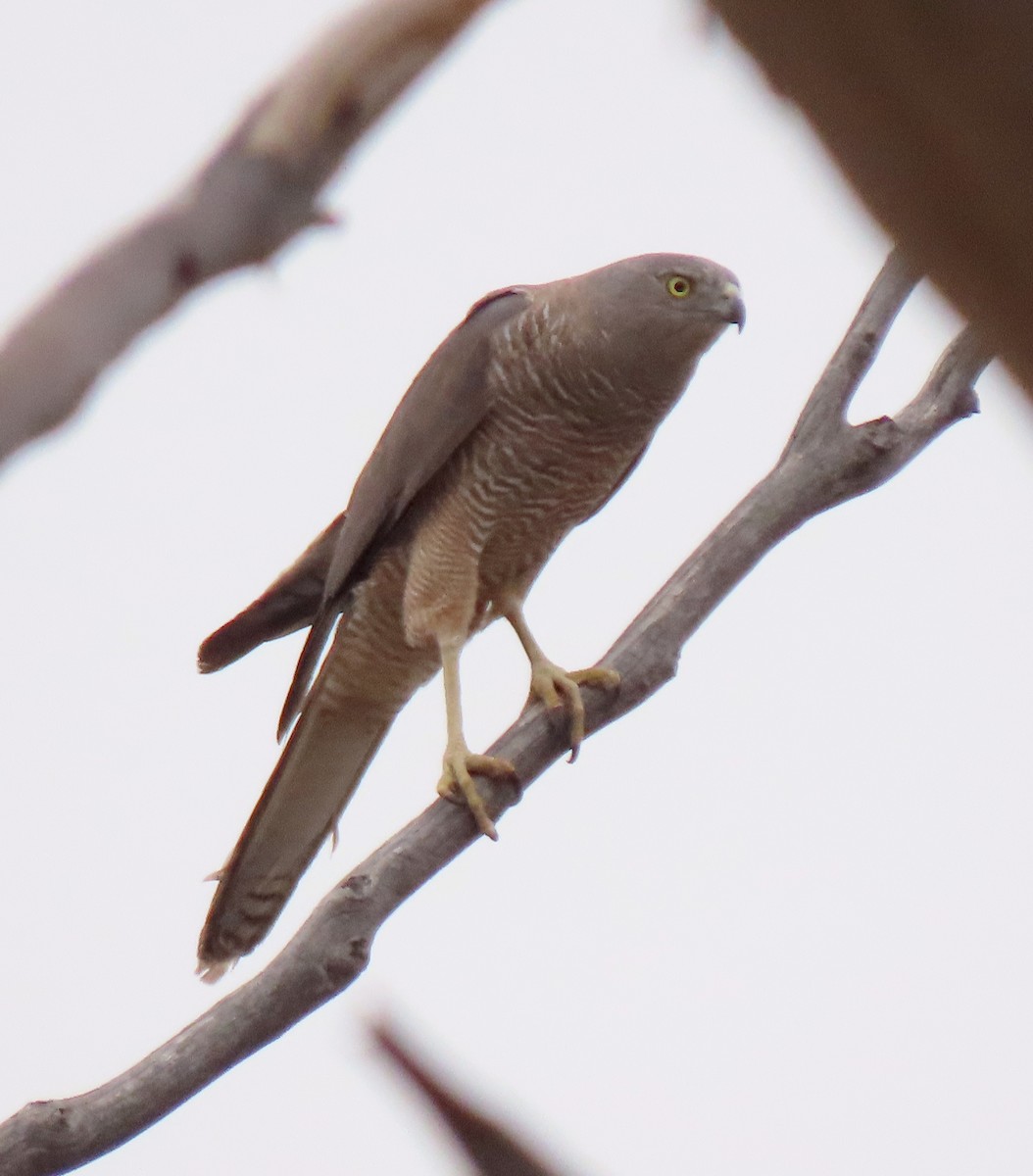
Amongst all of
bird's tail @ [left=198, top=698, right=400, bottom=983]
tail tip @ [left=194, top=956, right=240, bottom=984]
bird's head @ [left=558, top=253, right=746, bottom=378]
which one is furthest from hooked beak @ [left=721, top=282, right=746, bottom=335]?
tail tip @ [left=194, top=956, right=240, bottom=984]

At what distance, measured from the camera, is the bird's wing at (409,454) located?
4.62m

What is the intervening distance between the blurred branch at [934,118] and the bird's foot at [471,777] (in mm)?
3174

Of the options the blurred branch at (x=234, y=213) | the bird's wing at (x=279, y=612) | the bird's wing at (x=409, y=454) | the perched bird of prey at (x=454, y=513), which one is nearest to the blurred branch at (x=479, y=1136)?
the blurred branch at (x=234, y=213)

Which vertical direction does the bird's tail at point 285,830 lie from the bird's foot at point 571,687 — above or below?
above

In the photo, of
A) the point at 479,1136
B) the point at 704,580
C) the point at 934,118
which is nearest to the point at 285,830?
the point at 704,580

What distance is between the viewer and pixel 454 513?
464 centimetres

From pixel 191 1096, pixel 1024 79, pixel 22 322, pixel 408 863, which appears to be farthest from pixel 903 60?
pixel 408 863

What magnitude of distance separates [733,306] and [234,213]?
389 centimetres

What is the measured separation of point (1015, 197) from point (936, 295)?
4 centimetres

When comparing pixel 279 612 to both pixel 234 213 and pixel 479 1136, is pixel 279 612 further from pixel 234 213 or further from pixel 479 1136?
pixel 479 1136

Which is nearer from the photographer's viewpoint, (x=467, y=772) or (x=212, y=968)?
(x=467, y=772)

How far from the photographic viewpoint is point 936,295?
1.27ft

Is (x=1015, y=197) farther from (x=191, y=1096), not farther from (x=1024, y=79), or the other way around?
(x=191, y=1096)

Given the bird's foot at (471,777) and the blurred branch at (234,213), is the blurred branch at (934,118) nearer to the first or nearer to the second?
the blurred branch at (234,213)
